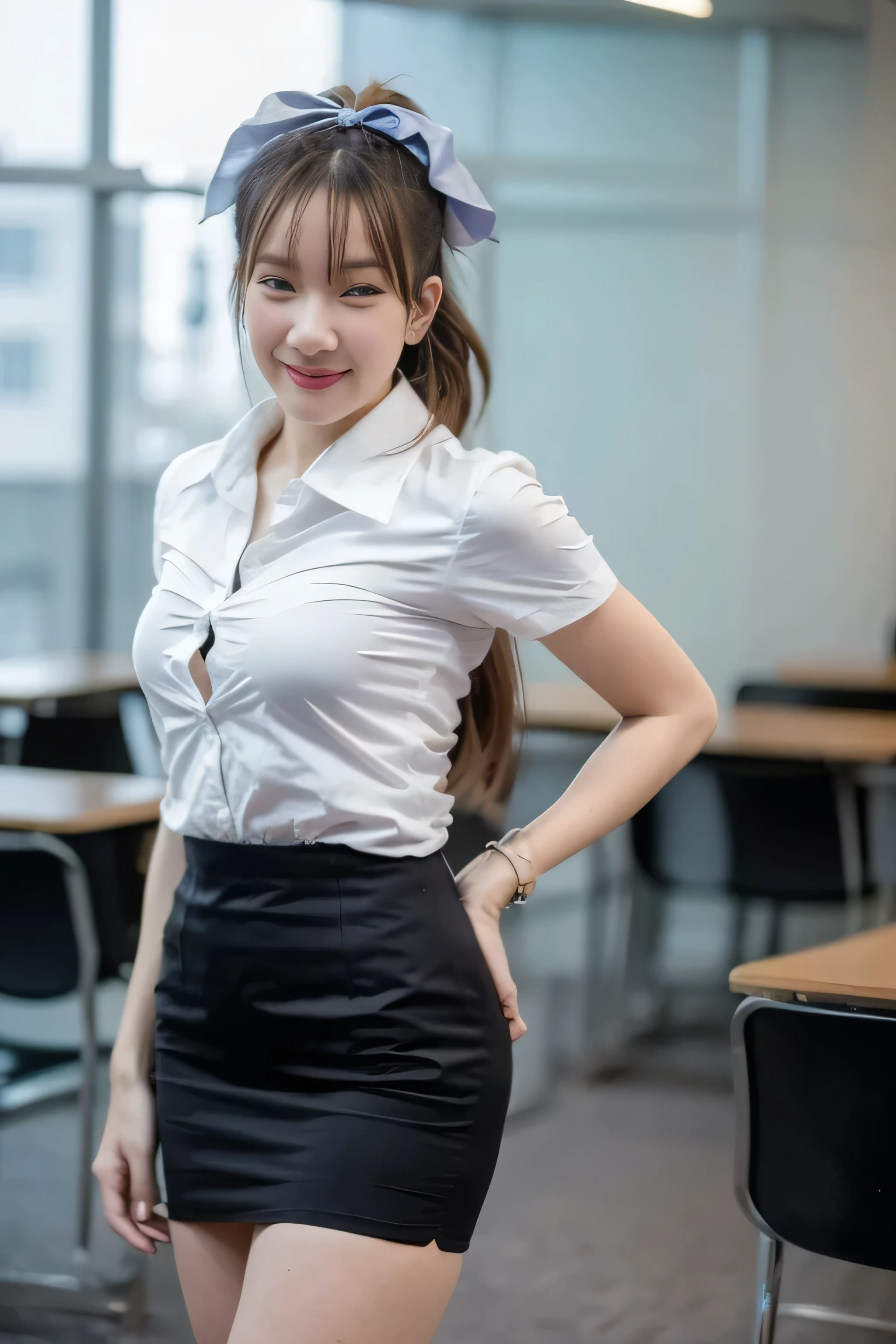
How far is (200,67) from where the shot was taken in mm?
5758

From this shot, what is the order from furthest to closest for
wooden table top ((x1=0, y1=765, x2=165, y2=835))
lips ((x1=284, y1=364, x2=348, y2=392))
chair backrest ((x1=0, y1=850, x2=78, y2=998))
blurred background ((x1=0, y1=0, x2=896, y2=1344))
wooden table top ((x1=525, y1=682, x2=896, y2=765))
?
blurred background ((x1=0, y1=0, x2=896, y2=1344)) < wooden table top ((x1=525, y1=682, x2=896, y2=765)) < chair backrest ((x1=0, y1=850, x2=78, y2=998)) < wooden table top ((x1=0, y1=765, x2=165, y2=835)) < lips ((x1=284, y1=364, x2=348, y2=392))

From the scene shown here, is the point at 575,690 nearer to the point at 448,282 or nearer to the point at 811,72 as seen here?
the point at 811,72

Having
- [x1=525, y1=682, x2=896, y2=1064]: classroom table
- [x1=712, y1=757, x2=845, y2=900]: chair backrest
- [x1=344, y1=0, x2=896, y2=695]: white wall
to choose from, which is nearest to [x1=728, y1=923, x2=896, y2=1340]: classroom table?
[x1=525, y1=682, x2=896, y2=1064]: classroom table

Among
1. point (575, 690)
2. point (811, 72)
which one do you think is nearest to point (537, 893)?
point (575, 690)

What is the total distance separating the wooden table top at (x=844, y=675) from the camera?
4.89m

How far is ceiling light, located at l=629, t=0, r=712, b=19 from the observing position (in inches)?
219

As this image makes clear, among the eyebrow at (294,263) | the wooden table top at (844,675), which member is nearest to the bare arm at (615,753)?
the eyebrow at (294,263)

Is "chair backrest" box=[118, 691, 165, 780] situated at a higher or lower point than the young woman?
lower

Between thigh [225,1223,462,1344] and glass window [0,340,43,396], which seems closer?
thigh [225,1223,462,1344]

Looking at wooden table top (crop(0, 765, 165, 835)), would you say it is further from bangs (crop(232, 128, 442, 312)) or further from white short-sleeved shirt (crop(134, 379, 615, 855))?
bangs (crop(232, 128, 442, 312))

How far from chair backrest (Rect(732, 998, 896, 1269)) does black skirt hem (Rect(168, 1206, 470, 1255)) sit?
740 mm

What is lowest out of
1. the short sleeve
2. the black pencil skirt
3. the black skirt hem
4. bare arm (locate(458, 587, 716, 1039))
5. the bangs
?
the black skirt hem

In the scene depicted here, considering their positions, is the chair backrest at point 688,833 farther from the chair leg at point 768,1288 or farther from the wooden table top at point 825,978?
the chair leg at point 768,1288

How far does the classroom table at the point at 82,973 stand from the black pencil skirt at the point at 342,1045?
1.54 metres
